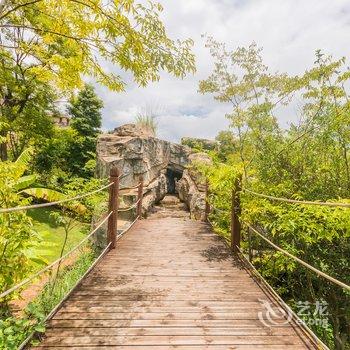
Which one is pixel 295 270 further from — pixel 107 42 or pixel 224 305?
pixel 107 42

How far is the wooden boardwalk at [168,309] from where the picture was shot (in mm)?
2887

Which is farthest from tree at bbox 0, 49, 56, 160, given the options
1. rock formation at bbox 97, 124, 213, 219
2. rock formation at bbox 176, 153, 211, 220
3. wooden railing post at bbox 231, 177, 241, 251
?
wooden railing post at bbox 231, 177, 241, 251

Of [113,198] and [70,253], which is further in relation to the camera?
[70,253]

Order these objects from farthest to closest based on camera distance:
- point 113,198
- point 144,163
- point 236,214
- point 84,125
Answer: point 84,125, point 144,163, point 236,214, point 113,198

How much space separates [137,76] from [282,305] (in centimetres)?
514

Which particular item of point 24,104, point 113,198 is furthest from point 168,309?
point 24,104

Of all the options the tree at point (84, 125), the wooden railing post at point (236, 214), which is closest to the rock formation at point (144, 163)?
the tree at point (84, 125)

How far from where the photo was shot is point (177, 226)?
9.24m

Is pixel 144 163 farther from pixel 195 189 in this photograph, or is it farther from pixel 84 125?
pixel 84 125

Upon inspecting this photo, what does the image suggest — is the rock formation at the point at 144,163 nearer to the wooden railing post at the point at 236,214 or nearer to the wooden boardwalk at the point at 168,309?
the wooden railing post at the point at 236,214

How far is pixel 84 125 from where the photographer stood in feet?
79.0

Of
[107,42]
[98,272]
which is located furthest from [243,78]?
[98,272]

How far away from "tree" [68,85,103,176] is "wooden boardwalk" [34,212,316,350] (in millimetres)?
19045

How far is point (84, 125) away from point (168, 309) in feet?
74.1
